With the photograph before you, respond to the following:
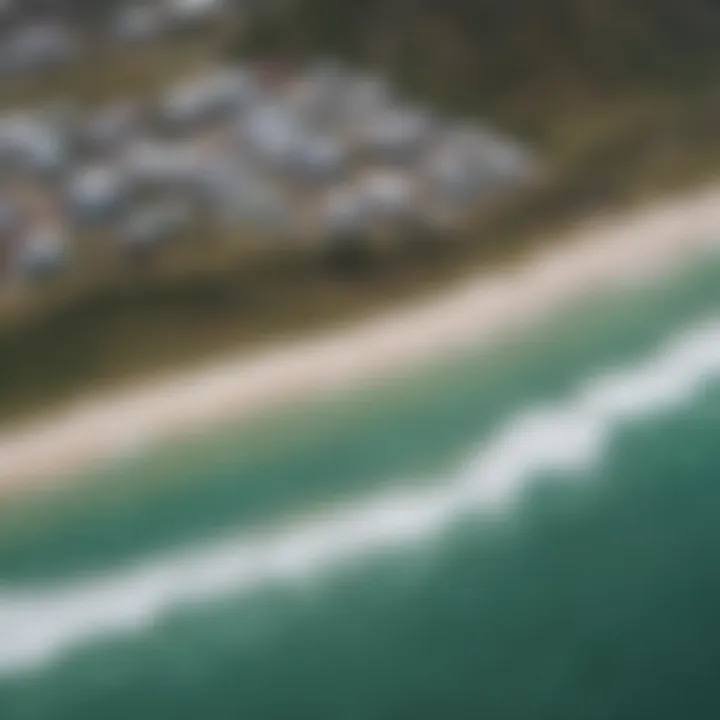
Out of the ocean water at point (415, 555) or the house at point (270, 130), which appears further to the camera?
the house at point (270, 130)

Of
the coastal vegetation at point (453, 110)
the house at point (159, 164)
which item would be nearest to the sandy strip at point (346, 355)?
the coastal vegetation at point (453, 110)

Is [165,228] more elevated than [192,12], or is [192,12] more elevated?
[192,12]

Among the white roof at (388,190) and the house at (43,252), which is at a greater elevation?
the house at (43,252)

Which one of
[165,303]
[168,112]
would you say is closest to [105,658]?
[165,303]

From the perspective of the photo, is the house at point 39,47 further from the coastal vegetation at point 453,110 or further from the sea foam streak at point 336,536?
the sea foam streak at point 336,536

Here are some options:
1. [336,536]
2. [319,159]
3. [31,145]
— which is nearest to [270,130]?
[319,159]

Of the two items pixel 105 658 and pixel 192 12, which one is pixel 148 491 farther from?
pixel 192 12
